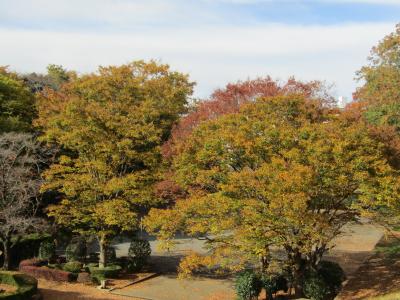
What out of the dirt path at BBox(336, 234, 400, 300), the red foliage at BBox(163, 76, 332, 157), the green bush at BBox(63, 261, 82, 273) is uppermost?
the red foliage at BBox(163, 76, 332, 157)

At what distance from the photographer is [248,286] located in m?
18.2

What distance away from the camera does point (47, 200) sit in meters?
27.7

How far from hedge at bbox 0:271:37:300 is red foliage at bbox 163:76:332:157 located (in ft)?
28.6

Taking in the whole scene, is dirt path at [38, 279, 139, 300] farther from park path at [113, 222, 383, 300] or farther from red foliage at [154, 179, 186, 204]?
red foliage at [154, 179, 186, 204]

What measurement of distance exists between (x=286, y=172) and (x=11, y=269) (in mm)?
16635

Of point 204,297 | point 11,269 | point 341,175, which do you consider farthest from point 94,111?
point 341,175

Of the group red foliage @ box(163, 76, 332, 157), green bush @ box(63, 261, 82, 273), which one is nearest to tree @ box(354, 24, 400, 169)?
red foliage @ box(163, 76, 332, 157)

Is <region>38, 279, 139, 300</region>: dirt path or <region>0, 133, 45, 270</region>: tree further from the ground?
<region>0, 133, 45, 270</region>: tree

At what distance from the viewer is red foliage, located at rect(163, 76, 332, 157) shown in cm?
2231

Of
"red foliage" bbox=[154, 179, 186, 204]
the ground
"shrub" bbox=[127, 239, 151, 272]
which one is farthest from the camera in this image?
"shrub" bbox=[127, 239, 151, 272]

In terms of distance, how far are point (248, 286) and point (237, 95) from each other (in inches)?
377

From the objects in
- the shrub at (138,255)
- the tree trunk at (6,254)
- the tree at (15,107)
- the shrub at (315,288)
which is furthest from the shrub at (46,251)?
the shrub at (315,288)

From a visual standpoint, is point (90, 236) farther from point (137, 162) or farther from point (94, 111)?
point (94, 111)

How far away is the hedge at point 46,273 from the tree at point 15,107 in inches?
336
